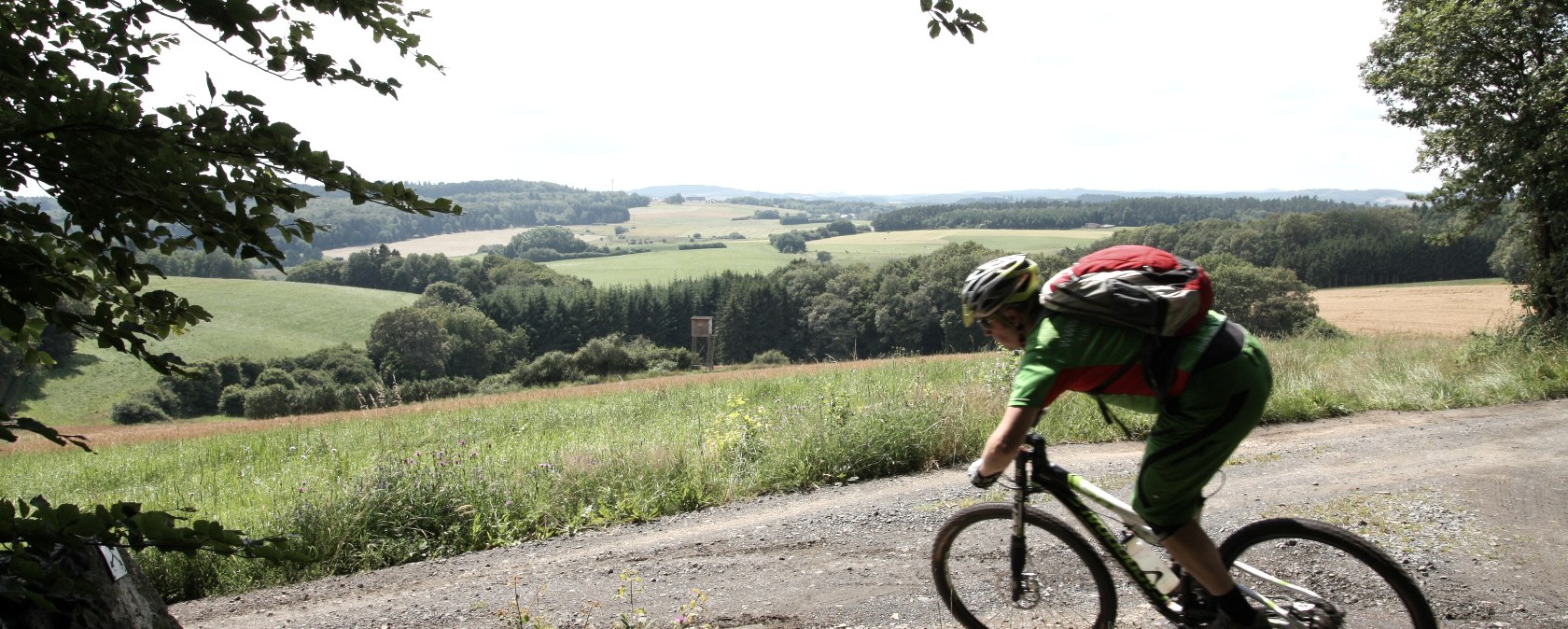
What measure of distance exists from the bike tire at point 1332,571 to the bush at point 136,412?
6209 cm

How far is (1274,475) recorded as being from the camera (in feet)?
21.1

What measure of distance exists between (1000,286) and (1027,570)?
142 centimetres

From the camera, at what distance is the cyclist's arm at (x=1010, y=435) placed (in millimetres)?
2949

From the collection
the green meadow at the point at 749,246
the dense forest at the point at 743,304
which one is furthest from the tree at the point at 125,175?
the green meadow at the point at 749,246

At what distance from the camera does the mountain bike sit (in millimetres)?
3213

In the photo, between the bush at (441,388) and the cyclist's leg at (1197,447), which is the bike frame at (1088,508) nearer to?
the cyclist's leg at (1197,447)

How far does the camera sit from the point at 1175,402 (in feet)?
9.90

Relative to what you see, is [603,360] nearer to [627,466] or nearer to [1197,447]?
[627,466]

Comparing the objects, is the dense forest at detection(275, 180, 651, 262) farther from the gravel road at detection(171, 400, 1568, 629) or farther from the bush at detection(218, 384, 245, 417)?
the gravel road at detection(171, 400, 1568, 629)

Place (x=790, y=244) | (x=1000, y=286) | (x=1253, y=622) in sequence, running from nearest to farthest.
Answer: (x=1253, y=622) → (x=1000, y=286) → (x=790, y=244)

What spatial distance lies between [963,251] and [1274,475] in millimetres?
61782

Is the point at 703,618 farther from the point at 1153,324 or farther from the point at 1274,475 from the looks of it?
the point at 1274,475

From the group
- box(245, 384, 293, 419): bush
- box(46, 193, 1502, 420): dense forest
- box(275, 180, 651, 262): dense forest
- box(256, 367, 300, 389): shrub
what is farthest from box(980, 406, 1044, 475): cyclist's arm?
box(275, 180, 651, 262): dense forest

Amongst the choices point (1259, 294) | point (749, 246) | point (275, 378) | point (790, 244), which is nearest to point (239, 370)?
point (275, 378)
